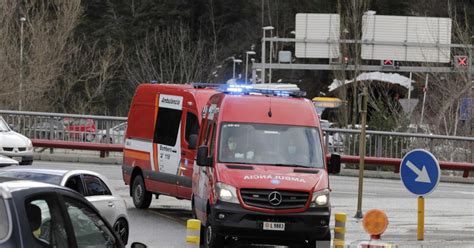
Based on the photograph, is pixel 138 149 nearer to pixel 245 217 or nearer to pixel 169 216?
pixel 169 216

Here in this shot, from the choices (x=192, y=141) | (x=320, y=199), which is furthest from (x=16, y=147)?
(x=320, y=199)

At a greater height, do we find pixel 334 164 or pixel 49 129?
pixel 334 164

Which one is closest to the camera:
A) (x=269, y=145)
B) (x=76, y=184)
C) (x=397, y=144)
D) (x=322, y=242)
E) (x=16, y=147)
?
(x=76, y=184)

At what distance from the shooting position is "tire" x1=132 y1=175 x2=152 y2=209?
20.0 m

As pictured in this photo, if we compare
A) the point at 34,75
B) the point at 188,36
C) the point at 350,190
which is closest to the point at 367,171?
the point at 350,190

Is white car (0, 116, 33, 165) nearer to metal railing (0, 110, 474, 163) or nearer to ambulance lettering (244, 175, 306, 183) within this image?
metal railing (0, 110, 474, 163)

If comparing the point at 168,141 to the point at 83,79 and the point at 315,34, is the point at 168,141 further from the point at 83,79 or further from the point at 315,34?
the point at 83,79

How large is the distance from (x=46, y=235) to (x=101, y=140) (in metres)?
26.2

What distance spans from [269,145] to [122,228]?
100 inches

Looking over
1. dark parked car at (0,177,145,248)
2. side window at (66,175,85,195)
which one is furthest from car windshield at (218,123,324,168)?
dark parked car at (0,177,145,248)

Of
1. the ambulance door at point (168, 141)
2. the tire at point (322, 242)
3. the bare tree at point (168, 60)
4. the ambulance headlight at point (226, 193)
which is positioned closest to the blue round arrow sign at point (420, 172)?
the tire at point (322, 242)

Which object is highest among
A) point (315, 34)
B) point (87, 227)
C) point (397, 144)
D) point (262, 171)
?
point (315, 34)

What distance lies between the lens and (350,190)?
26641 mm

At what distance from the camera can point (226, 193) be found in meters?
14.3
